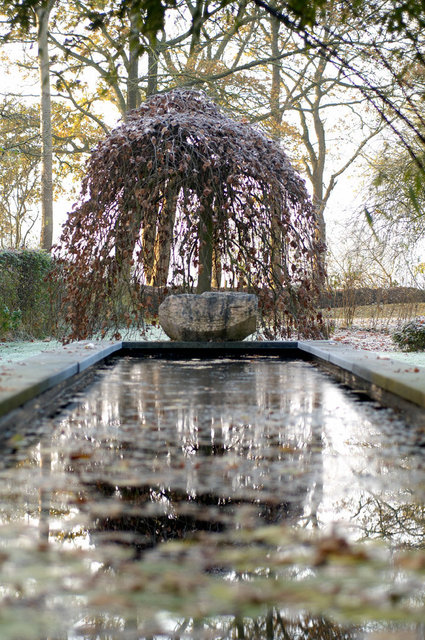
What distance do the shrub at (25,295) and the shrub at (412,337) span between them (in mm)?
4608

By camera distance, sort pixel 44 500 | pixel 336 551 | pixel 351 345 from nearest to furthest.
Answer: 1. pixel 336 551
2. pixel 44 500
3. pixel 351 345

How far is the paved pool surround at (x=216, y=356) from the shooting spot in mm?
3238

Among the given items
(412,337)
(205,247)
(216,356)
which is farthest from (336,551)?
(412,337)

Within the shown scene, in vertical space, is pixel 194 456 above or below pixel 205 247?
below

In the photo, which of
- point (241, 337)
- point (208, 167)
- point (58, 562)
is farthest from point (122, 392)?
point (208, 167)

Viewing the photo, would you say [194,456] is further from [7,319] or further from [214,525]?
[7,319]

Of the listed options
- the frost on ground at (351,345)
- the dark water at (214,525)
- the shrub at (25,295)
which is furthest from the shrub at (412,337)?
the dark water at (214,525)

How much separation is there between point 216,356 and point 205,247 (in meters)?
2.93

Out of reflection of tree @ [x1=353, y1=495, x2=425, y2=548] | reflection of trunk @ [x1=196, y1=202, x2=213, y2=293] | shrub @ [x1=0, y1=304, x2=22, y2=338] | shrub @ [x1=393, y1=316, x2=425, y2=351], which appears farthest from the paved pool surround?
shrub @ [x1=0, y1=304, x2=22, y2=338]

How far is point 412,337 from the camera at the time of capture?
28.1 feet

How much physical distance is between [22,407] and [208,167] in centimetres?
530

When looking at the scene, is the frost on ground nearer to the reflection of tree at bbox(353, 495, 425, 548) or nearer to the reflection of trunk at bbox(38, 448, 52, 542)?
the reflection of trunk at bbox(38, 448, 52, 542)

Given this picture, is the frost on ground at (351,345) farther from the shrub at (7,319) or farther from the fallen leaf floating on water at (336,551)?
the fallen leaf floating on water at (336,551)

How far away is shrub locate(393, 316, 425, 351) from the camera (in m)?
8.51
